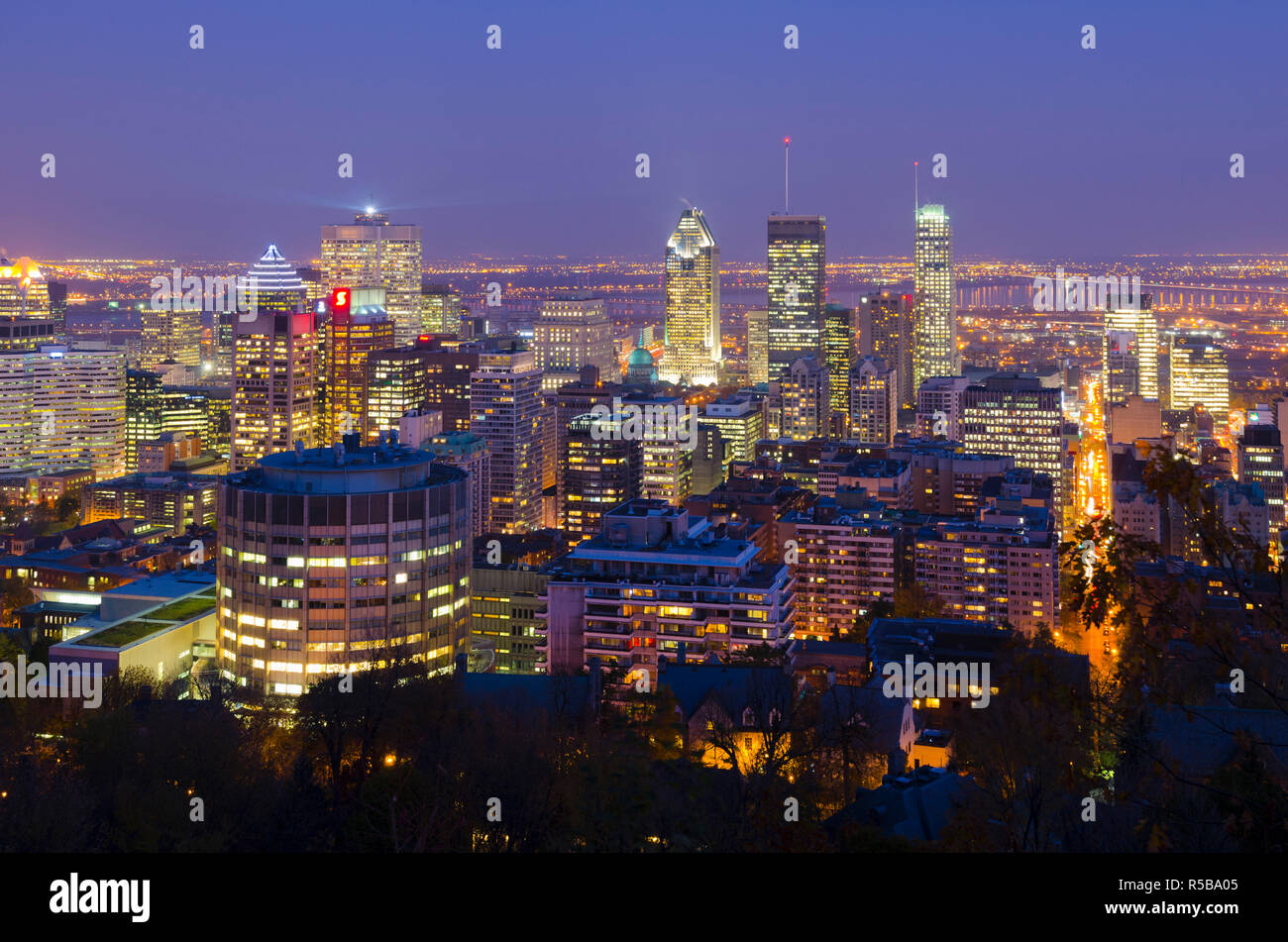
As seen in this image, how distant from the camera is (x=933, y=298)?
101 m

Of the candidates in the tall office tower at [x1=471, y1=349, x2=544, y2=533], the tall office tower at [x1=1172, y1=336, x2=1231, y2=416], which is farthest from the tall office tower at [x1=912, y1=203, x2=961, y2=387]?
the tall office tower at [x1=471, y1=349, x2=544, y2=533]

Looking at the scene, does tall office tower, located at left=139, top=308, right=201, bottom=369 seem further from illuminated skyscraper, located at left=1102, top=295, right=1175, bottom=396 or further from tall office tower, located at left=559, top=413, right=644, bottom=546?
illuminated skyscraper, located at left=1102, top=295, right=1175, bottom=396

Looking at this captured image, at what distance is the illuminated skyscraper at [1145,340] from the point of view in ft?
273

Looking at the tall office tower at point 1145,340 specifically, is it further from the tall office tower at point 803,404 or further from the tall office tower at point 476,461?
the tall office tower at point 476,461

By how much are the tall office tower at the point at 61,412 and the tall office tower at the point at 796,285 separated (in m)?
43.2

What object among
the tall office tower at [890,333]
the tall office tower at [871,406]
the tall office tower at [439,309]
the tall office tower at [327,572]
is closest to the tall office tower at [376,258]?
the tall office tower at [439,309]

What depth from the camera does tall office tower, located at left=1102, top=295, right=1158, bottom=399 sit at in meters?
83.3

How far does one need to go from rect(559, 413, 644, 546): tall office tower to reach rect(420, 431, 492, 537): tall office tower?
308 cm

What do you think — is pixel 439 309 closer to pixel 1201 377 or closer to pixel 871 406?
pixel 871 406

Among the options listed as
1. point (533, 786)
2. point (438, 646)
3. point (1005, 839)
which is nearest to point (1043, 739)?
point (1005, 839)

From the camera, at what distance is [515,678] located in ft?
63.8
